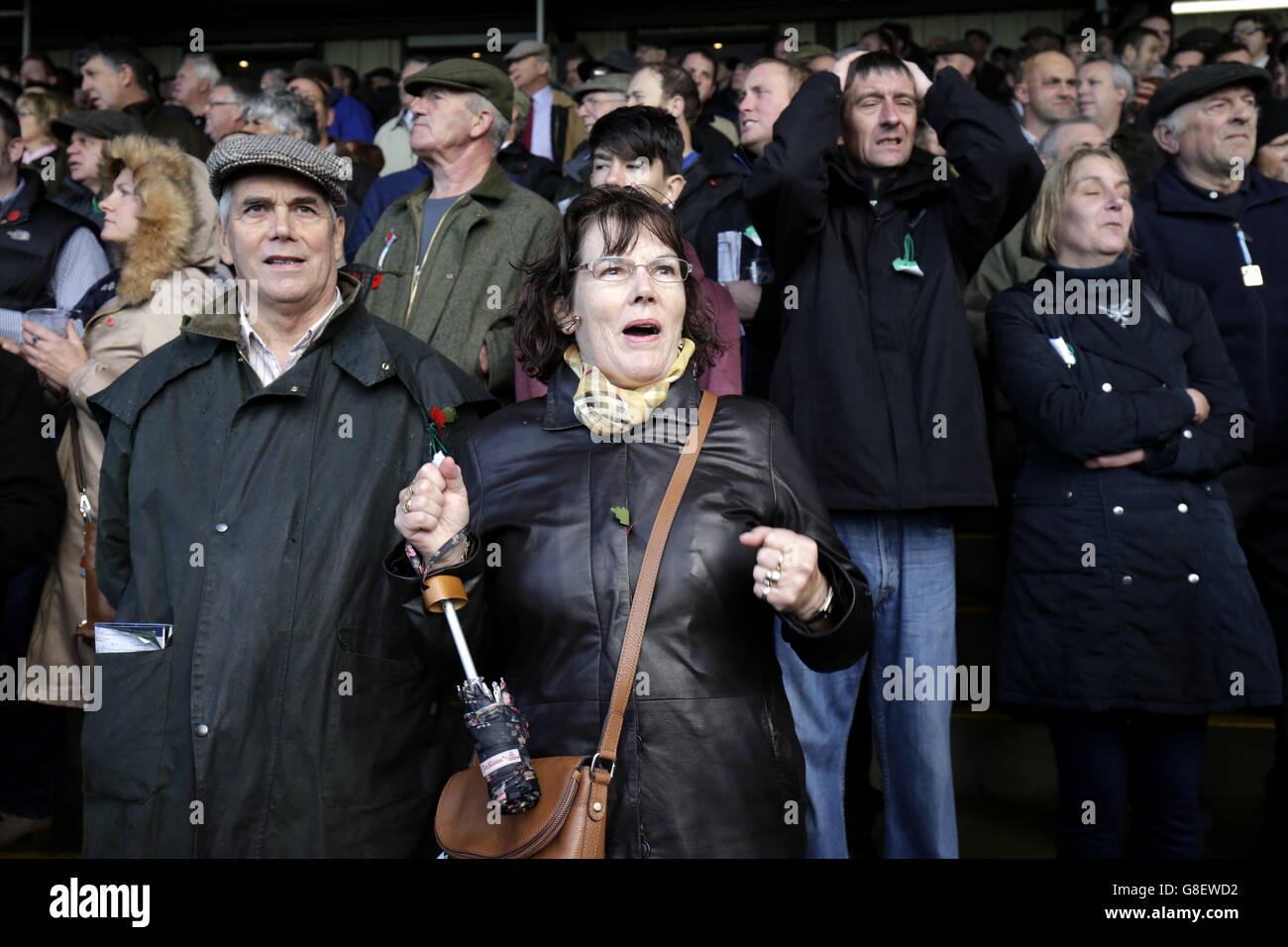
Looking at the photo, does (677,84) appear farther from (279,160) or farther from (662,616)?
(662,616)

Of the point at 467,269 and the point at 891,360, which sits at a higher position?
the point at 467,269

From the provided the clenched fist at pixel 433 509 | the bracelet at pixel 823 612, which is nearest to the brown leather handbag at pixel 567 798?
the clenched fist at pixel 433 509

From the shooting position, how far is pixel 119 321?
412 centimetres

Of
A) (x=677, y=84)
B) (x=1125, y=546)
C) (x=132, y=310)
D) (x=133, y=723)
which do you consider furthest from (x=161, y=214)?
(x=1125, y=546)

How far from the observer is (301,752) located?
9.29ft

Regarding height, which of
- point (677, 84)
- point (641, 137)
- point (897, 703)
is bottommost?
point (897, 703)

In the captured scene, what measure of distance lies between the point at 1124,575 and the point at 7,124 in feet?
16.7

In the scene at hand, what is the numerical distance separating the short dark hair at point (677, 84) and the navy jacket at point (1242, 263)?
207 centimetres

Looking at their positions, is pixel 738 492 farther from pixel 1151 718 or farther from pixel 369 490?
pixel 1151 718

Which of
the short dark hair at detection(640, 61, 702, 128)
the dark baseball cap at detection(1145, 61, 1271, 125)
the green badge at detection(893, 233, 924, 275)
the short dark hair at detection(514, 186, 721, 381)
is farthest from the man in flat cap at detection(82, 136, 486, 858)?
the dark baseball cap at detection(1145, 61, 1271, 125)

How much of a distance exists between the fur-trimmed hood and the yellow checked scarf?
218 cm

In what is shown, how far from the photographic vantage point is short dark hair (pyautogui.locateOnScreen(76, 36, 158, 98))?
735 centimetres

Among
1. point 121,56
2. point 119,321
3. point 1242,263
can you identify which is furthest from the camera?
point 121,56
